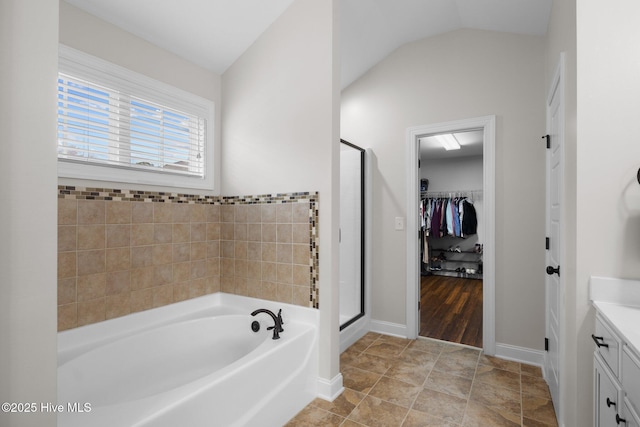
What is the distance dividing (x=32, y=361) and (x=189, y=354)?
1564mm

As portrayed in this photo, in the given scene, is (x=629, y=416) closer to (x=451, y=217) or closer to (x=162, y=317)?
(x=162, y=317)

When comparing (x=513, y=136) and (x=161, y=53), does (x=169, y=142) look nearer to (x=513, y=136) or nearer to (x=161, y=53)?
(x=161, y=53)

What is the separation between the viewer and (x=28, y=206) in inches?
29.9

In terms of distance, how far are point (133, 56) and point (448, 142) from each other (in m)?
4.41

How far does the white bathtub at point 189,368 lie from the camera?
1.32 m

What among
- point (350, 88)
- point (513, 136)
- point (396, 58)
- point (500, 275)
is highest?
point (396, 58)

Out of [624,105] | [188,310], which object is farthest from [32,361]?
[624,105]

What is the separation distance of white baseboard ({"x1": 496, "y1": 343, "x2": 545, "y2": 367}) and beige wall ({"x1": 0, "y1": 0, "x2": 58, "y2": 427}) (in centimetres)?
307

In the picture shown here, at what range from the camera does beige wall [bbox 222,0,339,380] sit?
2139 mm

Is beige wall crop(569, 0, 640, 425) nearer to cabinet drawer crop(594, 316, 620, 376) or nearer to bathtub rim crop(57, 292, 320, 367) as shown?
cabinet drawer crop(594, 316, 620, 376)

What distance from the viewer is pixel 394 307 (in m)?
3.27

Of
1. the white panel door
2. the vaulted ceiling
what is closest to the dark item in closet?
the white panel door

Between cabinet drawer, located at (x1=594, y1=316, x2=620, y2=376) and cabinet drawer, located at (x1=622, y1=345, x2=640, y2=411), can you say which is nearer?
cabinet drawer, located at (x1=622, y1=345, x2=640, y2=411)

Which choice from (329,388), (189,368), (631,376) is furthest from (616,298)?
(189,368)
